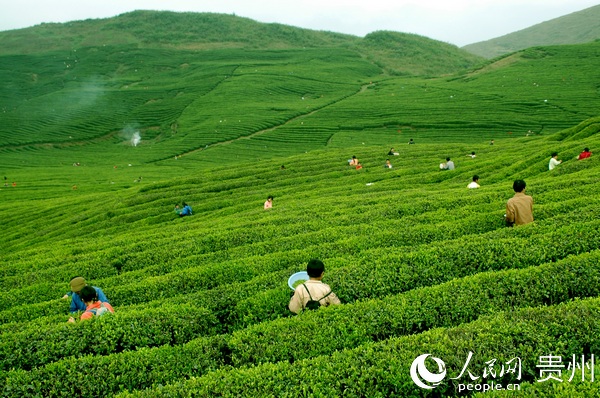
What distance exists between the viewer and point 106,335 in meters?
9.80

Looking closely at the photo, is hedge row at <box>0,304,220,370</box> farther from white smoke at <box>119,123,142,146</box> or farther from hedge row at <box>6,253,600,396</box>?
white smoke at <box>119,123,142,146</box>

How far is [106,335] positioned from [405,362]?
712 cm

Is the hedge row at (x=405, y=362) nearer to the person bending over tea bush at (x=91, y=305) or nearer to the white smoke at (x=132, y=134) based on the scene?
the person bending over tea bush at (x=91, y=305)

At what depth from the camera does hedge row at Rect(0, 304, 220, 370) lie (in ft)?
30.6

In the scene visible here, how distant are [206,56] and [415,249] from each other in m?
167

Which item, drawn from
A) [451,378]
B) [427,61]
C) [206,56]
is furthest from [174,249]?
[427,61]

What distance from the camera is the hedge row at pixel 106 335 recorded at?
9.34 meters

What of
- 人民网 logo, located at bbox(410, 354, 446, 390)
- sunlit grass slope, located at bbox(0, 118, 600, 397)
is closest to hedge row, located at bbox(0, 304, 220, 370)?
sunlit grass slope, located at bbox(0, 118, 600, 397)

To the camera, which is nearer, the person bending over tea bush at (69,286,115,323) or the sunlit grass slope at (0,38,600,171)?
the person bending over tea bush at (69,286,115,323)

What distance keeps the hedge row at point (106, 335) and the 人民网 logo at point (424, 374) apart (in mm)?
5505

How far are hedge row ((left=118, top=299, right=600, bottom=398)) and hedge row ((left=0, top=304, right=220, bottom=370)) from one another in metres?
2.38

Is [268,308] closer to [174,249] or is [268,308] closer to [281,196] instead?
[174,249]

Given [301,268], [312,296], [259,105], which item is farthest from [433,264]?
[259,105]

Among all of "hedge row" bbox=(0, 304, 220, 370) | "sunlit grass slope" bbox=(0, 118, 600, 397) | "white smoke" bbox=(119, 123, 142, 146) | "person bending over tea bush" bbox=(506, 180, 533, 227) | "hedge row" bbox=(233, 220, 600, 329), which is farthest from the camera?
"white smoke" bbox=(119, 123, 142, 146)
